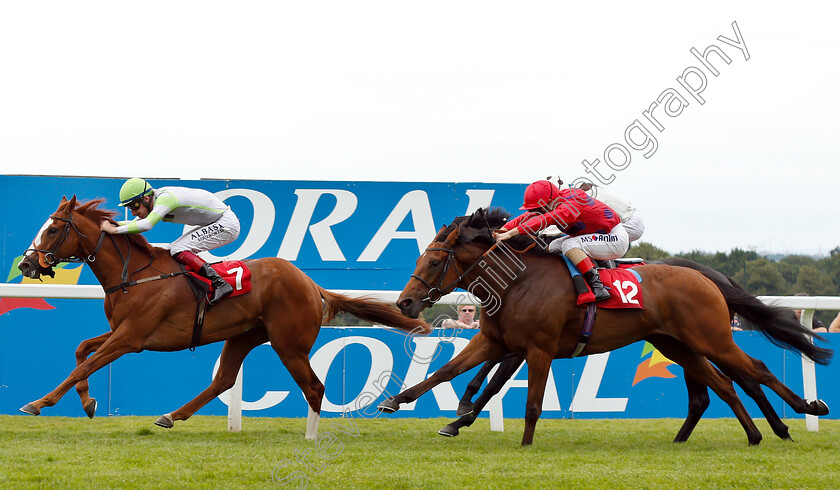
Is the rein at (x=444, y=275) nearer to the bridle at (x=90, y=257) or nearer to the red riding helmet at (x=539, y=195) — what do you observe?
the red riding helmet at (x=539, y=195)

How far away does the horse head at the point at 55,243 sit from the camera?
19.8 feet

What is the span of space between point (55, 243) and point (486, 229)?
9.66ft

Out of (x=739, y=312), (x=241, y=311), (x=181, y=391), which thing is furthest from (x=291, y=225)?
(x=739, y=312)

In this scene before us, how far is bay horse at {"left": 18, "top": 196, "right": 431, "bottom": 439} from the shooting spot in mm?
6070

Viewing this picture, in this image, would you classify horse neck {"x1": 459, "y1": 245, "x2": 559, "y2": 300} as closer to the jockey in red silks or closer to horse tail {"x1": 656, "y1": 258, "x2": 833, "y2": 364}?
the jockey in red silks

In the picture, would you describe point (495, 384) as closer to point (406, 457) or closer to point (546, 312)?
point (546, 312)

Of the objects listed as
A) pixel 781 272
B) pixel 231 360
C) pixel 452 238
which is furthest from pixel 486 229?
pixel 781 272

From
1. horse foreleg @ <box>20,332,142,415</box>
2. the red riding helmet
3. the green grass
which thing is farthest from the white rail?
the red riding helmet

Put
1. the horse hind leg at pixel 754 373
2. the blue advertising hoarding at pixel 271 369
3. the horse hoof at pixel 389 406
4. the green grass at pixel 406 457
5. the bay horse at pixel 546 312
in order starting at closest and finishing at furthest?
the green grass at pixel 406 457
the horse hoof at pixel 389 406
the bay horse at pixel 546 312
the horse hind leg at pixel 754 373
the blue advertising hoarding at pixel 271 369

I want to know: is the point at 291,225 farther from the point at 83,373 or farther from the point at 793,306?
the point at 793,306

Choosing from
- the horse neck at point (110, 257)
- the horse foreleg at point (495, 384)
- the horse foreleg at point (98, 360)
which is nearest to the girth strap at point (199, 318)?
the horse foreleg at point (98, 360)

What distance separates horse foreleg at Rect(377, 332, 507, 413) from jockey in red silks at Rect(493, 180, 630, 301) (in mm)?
722

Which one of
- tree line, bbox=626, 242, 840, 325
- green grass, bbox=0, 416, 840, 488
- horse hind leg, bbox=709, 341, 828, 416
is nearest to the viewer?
green grass, bbox=0, 416, 840, 488

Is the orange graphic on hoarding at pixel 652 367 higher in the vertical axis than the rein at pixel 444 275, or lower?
lower
